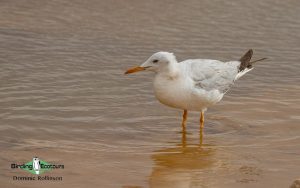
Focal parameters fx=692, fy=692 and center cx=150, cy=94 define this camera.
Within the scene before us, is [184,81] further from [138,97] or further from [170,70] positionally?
[138,97]

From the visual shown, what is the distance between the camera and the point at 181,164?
7.36 metres

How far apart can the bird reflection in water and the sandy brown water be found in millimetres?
11

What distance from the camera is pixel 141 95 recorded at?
949 centimetres

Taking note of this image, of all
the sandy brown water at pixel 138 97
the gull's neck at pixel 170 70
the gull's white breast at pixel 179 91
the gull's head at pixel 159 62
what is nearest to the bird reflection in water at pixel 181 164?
the sandy brown water at pixel 138 97

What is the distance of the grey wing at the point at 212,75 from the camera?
27.6 feet

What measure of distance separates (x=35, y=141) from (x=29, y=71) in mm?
2449

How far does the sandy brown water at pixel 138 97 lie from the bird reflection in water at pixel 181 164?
1 centimetres

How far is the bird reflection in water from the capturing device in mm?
6762

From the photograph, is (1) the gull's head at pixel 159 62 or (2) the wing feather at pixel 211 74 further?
(2) the wing feather at pixel 211 74

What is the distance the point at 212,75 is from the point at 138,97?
1.18 metres

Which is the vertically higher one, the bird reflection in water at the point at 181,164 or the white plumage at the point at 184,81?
the white plumage at the point at 184,81

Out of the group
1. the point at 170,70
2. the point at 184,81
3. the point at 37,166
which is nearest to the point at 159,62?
the point at 170,70

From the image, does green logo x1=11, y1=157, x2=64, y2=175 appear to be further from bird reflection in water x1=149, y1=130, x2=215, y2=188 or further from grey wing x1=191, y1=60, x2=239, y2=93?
grey wing x1=191, y1=60, x2=239, y2=93

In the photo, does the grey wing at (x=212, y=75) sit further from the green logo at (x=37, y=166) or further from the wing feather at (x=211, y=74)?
the green logo at (x=37, y=166)
